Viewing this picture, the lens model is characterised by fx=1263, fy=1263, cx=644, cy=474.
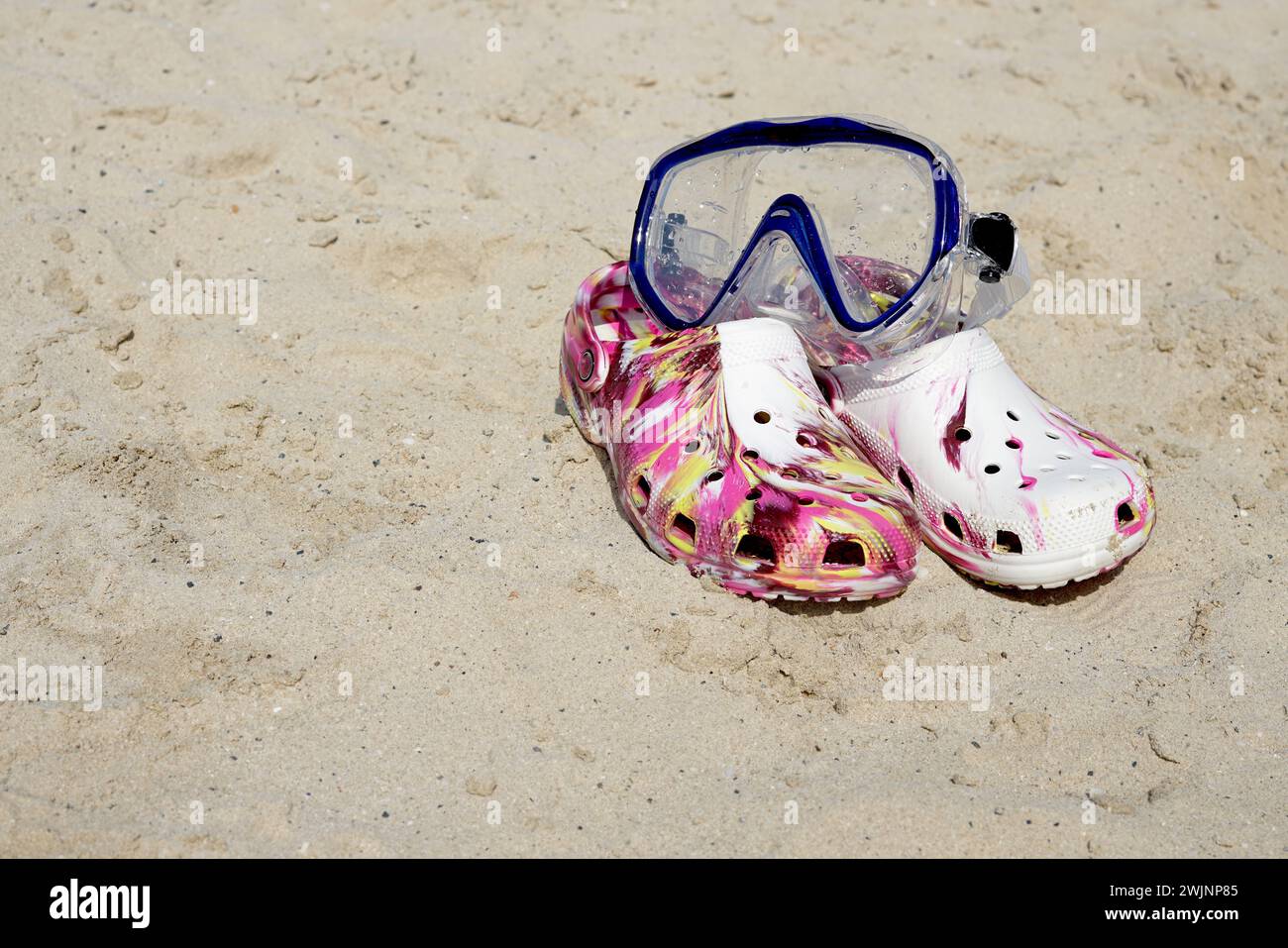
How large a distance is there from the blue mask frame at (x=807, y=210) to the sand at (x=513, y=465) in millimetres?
522

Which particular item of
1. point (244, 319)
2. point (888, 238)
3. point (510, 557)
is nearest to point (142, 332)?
point (244, 319)

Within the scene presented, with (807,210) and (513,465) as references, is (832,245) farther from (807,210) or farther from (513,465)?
(513,465)

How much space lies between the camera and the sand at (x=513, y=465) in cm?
208

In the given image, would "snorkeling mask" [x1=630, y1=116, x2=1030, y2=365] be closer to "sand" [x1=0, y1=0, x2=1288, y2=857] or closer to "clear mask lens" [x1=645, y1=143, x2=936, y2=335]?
"clear mask lens" [x1=645, y1=143, x2=936, y2=335]

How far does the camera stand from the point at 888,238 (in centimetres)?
280

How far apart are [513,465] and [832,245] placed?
0.90 m

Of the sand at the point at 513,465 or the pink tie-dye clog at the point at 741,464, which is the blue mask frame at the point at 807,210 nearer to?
the pink tie-dye clog at the point at 741,464

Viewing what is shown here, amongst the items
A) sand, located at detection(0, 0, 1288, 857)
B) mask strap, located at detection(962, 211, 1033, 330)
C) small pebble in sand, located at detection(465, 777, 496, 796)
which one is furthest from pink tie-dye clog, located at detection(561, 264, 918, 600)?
small pebble in sand, located at detection(465, 777, 496, 796)

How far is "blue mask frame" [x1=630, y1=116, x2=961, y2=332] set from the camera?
261 cm

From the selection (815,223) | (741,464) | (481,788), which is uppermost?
(815,223)

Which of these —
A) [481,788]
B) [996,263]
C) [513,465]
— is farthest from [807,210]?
[481,788]

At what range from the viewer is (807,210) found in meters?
2.68

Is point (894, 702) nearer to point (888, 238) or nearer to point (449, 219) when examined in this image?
point (888, 238)

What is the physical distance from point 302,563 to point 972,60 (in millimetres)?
3088
